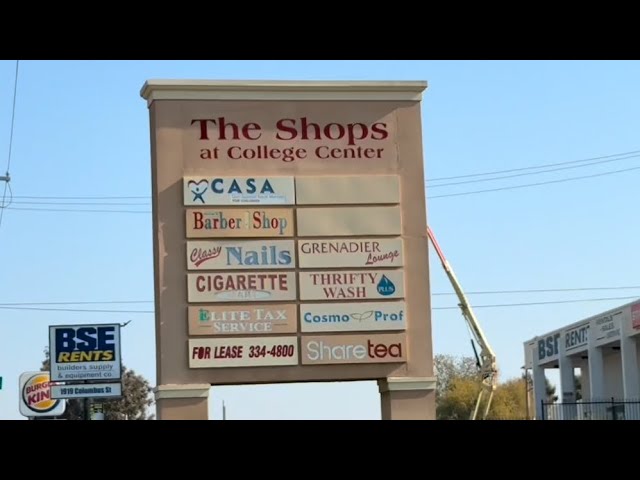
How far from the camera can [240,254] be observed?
15.7 meters

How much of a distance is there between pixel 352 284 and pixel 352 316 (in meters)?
0.44

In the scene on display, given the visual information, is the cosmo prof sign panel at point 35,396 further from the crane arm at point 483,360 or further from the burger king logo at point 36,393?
the crane arm at point 483,360

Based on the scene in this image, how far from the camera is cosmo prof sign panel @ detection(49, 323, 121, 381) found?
40.9 metres

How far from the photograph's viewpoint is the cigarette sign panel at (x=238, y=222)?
15.6 meters

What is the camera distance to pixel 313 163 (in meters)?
16.0

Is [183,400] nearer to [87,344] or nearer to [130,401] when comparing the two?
[87,344]

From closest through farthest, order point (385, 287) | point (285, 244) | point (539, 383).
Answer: point (285, 244) < point (385, 287) < point (539, 383)

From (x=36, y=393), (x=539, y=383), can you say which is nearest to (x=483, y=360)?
(x=539, y=383)

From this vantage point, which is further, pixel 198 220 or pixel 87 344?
pixel 87 344

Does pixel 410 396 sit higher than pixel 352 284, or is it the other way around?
pixel 352 284

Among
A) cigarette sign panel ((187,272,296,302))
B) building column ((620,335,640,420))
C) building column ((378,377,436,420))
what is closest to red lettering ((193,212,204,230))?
cigarette sign panel ((187,272,296,302))

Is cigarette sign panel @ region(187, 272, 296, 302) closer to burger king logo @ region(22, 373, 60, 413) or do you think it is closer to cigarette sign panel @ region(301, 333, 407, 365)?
cigarette sign panel @ region(301, 333, 407, 365)

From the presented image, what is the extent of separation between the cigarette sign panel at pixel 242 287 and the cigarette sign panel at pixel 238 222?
0.54m
